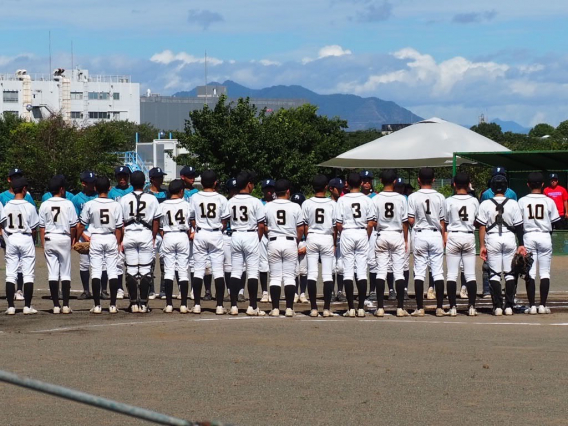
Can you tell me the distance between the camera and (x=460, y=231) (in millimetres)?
14172

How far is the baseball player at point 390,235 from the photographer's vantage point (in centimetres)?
1407

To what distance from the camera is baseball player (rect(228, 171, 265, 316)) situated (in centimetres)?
1427

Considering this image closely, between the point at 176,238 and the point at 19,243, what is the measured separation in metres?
2.20

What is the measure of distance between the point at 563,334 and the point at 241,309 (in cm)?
496

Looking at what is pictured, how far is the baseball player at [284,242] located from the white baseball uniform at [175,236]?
1233 mm

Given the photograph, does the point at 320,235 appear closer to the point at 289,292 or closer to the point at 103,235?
the point at 289,292

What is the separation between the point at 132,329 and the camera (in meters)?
12.8

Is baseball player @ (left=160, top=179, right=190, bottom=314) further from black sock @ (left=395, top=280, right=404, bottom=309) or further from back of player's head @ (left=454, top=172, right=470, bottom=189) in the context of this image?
back of player's head @ (left=454, top=172, right=470, bottom=189)

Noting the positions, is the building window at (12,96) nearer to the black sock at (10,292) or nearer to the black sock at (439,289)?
the black sock at (10,292)

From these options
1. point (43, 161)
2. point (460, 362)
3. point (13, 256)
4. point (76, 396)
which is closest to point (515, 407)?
point (460, 362)

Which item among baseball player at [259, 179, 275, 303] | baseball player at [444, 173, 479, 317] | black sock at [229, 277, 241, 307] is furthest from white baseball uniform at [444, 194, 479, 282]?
black sock at [229, 277, 241, 307]

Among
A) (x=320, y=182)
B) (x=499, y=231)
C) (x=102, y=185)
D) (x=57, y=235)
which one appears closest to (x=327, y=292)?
(x=320, y=182)

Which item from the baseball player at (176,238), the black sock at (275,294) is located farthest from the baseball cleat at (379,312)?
the baseball player at (176,238)

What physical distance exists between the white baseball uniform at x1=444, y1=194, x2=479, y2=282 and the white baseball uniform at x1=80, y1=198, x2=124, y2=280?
4.63m
